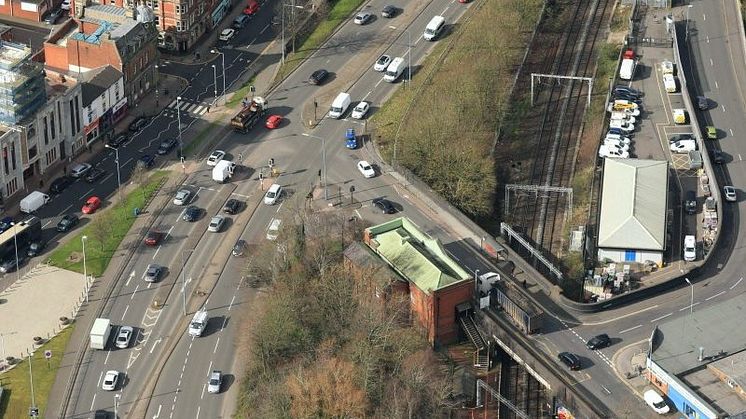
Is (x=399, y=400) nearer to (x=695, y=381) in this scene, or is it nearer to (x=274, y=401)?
(x=274, y=401)

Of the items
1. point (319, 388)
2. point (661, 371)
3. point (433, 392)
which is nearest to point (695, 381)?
point (661, 371)

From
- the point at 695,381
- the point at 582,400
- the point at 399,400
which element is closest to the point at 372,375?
the point at 399,400

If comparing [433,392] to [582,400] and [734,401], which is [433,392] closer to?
[582,400]

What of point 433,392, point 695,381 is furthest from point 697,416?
point 433,392

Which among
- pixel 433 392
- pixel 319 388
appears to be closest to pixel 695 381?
pixel 433 392

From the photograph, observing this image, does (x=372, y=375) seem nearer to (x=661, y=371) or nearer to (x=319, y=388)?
(x=319, y=388)
